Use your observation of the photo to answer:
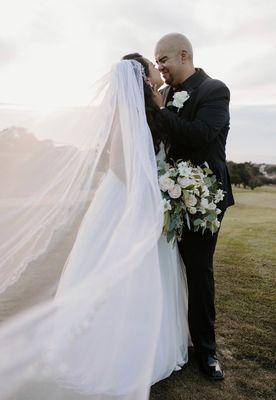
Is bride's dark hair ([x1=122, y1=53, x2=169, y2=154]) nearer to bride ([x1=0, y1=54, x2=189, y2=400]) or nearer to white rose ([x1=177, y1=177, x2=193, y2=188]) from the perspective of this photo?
bride ([x1=0, y1=54, x2=189, y2=400])

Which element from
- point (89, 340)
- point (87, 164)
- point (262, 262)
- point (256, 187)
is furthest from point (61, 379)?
point (256, 187)

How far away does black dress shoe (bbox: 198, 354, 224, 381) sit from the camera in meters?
4.00

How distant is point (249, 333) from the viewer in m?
4.97

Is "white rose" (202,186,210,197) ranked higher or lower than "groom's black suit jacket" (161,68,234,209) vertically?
lower

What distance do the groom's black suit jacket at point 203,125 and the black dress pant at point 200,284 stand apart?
0.40 m

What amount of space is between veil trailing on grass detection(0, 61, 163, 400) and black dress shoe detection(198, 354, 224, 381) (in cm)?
63

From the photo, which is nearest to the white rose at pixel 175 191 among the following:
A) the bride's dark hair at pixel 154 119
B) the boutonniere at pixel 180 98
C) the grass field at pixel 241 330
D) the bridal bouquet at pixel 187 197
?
the bridal bouquet at pixel 187 197

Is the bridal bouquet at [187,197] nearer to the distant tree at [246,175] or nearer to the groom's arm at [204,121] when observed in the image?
the groom's arm at [204,121]

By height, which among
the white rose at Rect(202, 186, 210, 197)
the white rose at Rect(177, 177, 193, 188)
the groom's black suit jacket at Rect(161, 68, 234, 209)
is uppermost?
the groom's black suit jacket at Rect(161, 68, 234, 209)

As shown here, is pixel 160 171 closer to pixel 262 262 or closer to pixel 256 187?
pixel 262 262

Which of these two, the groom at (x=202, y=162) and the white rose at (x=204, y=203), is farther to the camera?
the groom at (x=202, y=162)

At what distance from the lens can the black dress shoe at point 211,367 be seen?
4.00m

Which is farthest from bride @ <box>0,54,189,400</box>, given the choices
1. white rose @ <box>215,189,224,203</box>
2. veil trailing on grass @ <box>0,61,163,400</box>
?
white rose @ <box>215,189,224,203</box>

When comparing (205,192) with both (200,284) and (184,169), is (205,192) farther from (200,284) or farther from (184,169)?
(200,284)
